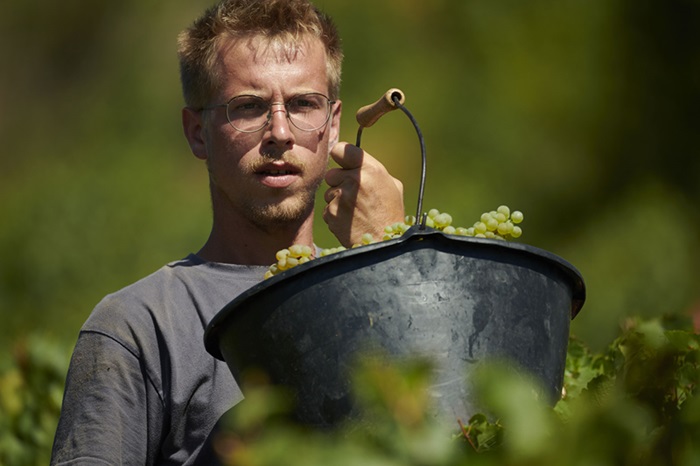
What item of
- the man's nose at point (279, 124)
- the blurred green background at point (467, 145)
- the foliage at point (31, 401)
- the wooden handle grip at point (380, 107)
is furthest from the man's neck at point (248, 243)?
the blurred green background at point (467, 145)

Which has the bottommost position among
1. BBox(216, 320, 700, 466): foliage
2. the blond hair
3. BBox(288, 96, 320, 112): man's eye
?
BBox(216, 320, 700, 466): foliage

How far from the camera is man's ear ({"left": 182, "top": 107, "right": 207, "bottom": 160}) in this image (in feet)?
8.70

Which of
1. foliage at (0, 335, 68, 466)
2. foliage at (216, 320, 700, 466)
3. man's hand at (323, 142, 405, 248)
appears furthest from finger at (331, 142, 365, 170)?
foliage at (0, 335, 68, 466)

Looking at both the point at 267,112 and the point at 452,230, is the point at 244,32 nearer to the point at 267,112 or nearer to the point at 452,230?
the point at 267,112

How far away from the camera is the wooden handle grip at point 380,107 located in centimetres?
217

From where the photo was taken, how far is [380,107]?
2246 mm

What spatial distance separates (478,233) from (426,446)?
936 mm

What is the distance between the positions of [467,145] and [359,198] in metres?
6.17

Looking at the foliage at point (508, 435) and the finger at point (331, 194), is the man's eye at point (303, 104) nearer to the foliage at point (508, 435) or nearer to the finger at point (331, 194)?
the finger at point (331, 194)

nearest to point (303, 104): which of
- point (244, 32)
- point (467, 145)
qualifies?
point (244, 32)

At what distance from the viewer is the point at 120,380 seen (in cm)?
221

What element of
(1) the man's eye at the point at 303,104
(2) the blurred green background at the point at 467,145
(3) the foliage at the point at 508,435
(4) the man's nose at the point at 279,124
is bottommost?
(2) the blurred green background at the point at 467,145

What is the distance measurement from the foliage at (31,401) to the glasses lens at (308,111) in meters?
1.62

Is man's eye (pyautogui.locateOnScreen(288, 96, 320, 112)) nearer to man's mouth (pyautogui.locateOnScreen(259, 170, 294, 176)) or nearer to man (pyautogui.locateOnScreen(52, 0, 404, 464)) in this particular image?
man (pyautogui.locateOnScreen(52, 0, 404, 464))
